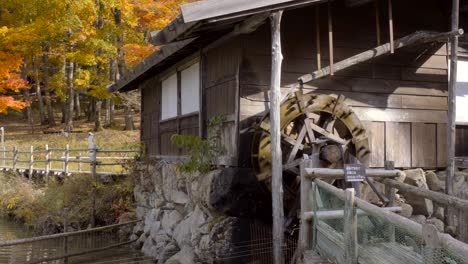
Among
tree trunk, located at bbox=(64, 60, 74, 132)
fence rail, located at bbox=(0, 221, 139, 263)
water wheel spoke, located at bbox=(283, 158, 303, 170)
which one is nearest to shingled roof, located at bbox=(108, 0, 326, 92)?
water wheel spoke, located at bbox=(283, 158, 303, 170)

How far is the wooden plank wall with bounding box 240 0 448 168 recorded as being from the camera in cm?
798

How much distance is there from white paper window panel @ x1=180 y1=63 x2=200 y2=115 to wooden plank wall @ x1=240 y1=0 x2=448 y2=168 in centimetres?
189

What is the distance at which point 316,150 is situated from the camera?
7.45 m

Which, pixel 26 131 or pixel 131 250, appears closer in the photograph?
pixel 131 250

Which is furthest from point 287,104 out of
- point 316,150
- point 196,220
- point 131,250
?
point 131,250

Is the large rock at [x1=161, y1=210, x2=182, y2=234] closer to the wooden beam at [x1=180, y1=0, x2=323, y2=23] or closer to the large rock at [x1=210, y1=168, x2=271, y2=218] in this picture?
the large rock at [x1=210, y1=168, x2=271, y2=218]

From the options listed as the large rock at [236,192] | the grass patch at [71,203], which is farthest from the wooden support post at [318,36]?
the grass patch at [71,203]

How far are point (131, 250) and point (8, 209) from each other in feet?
23.6

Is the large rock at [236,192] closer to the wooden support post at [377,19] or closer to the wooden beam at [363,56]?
the wooden beam at [363,56]

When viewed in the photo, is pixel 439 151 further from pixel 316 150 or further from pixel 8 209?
pixel 8 209

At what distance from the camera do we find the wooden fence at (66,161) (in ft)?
54.5

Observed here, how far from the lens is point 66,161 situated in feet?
57.4

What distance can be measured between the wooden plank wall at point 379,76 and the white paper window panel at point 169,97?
3382 millimetres

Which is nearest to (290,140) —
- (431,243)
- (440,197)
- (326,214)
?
(326,214)
